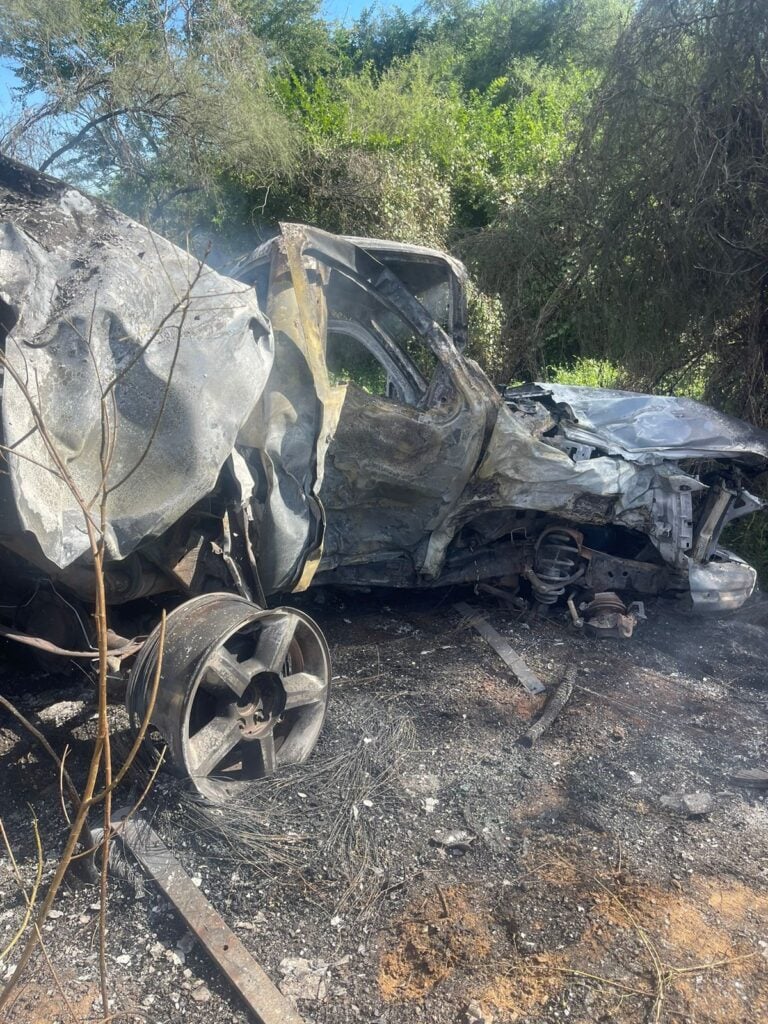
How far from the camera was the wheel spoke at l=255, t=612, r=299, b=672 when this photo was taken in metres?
3.16

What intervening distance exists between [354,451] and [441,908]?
2248mm

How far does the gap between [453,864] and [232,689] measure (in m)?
1.01

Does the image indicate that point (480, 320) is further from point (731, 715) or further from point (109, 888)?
point (109, 888)

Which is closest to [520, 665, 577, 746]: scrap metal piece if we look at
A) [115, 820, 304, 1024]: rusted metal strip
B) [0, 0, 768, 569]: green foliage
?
[115, 820, 304, 1024]: rusted metal strip

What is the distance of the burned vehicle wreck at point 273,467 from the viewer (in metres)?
2.59

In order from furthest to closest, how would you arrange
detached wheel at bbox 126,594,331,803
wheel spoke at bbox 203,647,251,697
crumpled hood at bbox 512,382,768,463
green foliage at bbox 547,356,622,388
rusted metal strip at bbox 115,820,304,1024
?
green foliage at bbox 547,356,622,388, crumpled hood at bbox 512,382,768,463, wheel spoke at bbox 203,647,251,697, detached wheel at bbox 126,594,331,803, rusted metal strip at bbox 115,820,304,1024

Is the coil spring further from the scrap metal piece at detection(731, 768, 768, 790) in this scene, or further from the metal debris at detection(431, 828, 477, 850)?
the metal debris at detection(431, 828, 477, 850)

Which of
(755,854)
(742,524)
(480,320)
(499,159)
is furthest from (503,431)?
(499,159)

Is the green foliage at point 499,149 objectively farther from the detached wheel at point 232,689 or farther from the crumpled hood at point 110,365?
the detached wheel at point 232,689

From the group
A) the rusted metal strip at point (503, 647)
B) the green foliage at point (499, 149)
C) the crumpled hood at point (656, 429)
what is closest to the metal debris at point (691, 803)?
the rusted metal strip at point (503, 647)

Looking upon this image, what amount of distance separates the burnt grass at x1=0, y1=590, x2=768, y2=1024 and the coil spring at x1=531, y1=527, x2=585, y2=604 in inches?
28.6

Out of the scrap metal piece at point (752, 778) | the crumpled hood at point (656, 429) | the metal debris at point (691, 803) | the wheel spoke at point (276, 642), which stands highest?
the wheel spoke at point (276, 642)

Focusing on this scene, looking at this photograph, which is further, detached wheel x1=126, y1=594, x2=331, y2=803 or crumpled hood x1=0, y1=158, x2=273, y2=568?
detached wheel x1=126, y1=594, x2=331, y2=803

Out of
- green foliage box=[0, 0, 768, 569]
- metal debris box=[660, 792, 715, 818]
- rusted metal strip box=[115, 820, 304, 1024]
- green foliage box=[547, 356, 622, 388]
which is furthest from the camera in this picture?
green foliage box=[547, 356, 622, 388]
